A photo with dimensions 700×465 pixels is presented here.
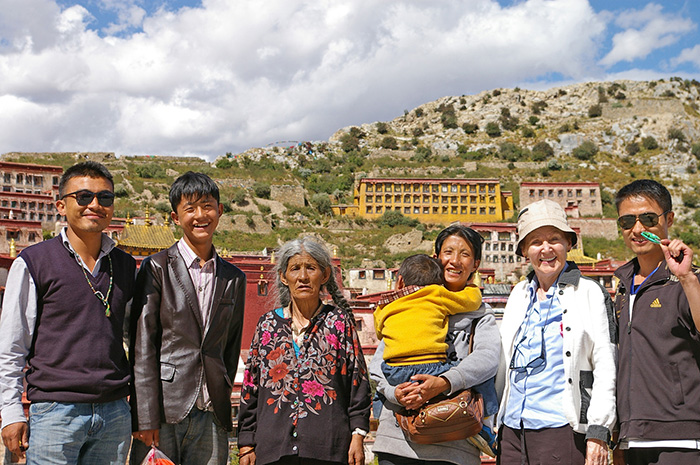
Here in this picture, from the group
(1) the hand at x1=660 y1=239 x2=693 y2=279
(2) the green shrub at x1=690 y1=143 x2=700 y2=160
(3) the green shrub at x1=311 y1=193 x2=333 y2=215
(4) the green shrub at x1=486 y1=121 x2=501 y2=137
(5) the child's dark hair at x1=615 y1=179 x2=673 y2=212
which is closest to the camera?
(1) the hand at x1=660 y1=239 x2=693 y2=279

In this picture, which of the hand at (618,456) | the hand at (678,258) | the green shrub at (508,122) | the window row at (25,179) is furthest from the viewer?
the green shrub at (508,122)

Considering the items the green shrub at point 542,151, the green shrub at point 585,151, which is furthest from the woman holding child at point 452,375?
the green shrub at point 585,151

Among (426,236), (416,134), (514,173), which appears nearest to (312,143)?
(416,134)

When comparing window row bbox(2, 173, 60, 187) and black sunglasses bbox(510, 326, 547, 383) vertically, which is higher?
window row bbox(2, 173, 60, 187)

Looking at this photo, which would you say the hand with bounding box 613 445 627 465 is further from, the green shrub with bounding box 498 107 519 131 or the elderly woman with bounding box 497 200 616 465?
the green shrub with bounding box 498 107 519 131

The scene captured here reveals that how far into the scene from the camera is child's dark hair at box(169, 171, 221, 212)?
425 centimetres

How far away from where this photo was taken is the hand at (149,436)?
12.8ft

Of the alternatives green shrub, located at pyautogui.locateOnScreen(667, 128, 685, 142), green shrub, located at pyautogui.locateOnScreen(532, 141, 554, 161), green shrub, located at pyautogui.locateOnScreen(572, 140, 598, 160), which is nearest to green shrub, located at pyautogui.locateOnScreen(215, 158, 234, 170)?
green shrub, located at pyautogui.locateOnScreen(532, 141, 554, 161)

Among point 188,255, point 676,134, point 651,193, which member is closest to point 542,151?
point 676,134

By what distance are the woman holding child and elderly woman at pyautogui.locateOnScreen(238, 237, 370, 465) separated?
179mm

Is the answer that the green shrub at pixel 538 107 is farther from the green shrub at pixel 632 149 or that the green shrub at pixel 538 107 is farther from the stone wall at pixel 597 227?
the stone wall at pixel 597 227

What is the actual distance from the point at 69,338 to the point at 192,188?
124cm

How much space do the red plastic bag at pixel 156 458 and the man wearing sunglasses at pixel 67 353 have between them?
0.14 m

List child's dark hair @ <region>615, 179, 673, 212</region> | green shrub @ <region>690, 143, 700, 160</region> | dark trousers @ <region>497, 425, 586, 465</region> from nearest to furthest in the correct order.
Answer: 1. dark trousers @ <region>497, 425, 586, 465</region>
2. child's dark hair @ <region>615, 179, 673, 212</region>
3. green shrub @ <region>690, 143, 700, 160</region>
